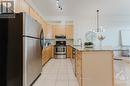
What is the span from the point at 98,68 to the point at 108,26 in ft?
27.1

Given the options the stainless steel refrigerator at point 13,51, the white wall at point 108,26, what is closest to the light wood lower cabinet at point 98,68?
the stainless steel refrigerator at point 13,51

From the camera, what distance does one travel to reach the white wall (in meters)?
11.4

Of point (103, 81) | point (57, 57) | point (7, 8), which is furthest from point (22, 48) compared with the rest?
point (57, 57)

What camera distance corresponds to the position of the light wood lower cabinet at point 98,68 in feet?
11.5

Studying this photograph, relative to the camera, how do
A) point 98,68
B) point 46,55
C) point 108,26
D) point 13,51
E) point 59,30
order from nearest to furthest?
point 13,51 < point 98,68 < point 46,55 < point 108,26 < point 59,30

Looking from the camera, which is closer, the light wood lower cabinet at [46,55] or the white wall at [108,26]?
the light wood lower cabinet at [46,55]

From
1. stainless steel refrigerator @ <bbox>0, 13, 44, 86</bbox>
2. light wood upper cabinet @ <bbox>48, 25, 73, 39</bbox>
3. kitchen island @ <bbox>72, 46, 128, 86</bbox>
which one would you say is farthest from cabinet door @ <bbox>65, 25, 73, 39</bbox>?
stainless steel refrigerator @ <bbox>0, 13, 44, 86</bbox>

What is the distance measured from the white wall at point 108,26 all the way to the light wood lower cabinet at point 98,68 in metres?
7.91

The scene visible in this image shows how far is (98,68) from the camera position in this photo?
11.5 ft

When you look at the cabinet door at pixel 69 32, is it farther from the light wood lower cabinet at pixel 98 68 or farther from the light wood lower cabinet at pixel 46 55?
the light wood lower cabinet at pixel 98 68

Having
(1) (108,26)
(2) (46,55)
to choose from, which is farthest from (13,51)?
(1) (108,26)

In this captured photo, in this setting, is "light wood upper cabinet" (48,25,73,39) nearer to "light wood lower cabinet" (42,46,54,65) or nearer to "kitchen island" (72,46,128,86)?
"light wood lower cabinet" (42,46,54,65)

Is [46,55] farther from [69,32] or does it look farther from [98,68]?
[98,68]

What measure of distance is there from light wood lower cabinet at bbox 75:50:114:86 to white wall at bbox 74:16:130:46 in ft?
26.0
